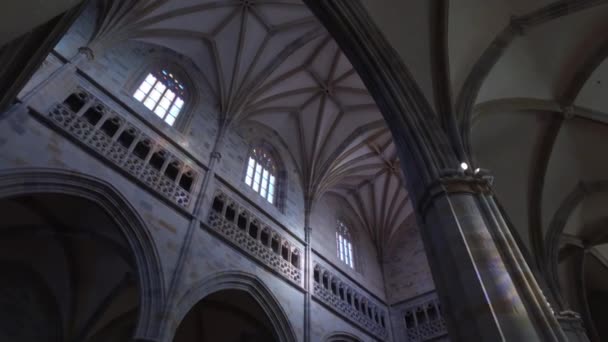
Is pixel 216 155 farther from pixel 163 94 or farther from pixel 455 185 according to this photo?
pixel 455 185

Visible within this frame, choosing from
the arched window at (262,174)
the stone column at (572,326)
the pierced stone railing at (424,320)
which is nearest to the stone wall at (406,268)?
the pierced stone railing at (424,320)

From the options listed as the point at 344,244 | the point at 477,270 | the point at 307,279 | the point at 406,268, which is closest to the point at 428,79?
the point at 477,270

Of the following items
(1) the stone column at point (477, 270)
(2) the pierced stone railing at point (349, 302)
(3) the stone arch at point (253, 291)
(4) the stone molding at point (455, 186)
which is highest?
(2) the pierced stone railing at point (349, 302)

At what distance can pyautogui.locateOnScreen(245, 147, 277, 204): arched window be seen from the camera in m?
11.8

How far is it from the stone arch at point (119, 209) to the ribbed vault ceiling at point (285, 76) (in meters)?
3.94

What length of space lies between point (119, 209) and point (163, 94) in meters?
4.27

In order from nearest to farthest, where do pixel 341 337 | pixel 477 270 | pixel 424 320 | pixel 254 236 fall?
pixel 477 270
pixel 254 236
pixel 341 337
pixel 424 320

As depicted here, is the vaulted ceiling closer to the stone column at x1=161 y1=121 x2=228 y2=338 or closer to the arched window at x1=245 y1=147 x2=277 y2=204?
the arched window at x1=245 y1=147 x2=277 y2=204

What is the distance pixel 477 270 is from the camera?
3783 millimetres

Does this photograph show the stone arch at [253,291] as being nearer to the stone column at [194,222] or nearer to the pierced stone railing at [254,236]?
the stone column at [194,222]

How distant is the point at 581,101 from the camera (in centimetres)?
800

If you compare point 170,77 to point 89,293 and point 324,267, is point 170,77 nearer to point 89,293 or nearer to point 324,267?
point 89,293

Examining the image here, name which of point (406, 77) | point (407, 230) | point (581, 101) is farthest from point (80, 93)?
point (407, 230)

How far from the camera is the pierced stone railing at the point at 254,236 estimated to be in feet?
30.4
